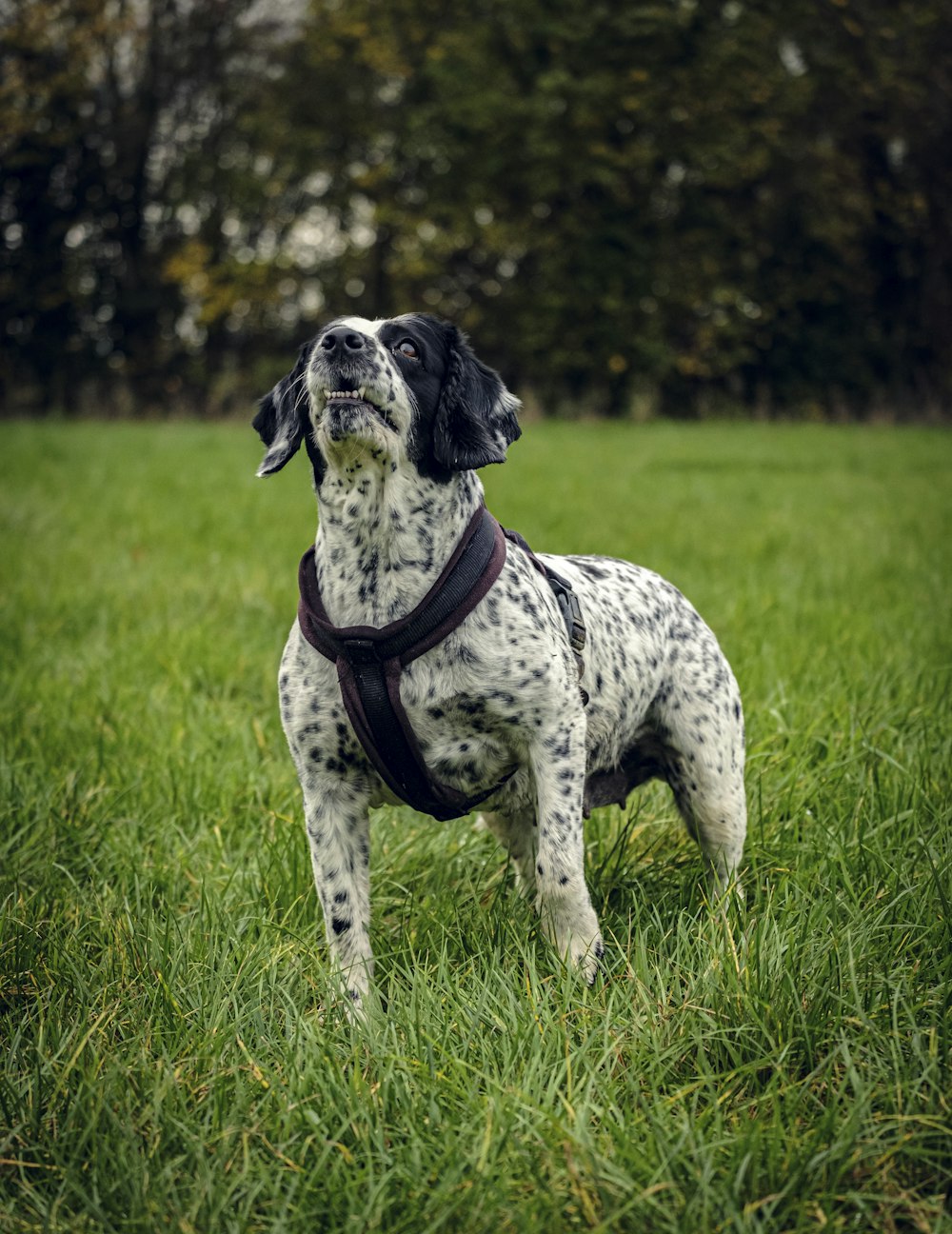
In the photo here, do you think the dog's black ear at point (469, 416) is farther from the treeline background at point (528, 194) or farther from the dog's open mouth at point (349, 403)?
the treeline background at point (528, 194)

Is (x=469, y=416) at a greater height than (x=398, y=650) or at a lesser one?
greater

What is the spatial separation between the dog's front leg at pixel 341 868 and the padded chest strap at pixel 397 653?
0.51ft

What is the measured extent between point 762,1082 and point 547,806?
2.28ft

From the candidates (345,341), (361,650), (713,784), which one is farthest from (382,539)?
(713,784)

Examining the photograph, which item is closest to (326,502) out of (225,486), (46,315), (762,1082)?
(762,1082)

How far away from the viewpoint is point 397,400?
2410 mm

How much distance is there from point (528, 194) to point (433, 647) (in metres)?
22.5

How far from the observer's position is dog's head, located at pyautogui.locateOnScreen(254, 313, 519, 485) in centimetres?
237

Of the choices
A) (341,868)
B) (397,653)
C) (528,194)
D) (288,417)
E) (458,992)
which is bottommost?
(458,992)

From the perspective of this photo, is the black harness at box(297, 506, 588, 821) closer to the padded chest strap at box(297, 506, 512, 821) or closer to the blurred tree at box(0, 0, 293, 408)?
the padded chest strap at box(297, 506, 512, 821)

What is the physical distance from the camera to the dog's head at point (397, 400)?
2.37 meters

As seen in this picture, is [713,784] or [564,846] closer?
[564,846]

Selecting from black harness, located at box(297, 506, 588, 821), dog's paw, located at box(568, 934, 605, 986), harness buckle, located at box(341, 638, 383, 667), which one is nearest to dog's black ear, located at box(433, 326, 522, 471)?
black harness, located at box(297, 506, 588, 821)

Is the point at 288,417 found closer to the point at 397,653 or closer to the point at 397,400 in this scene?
the point at 397,400
